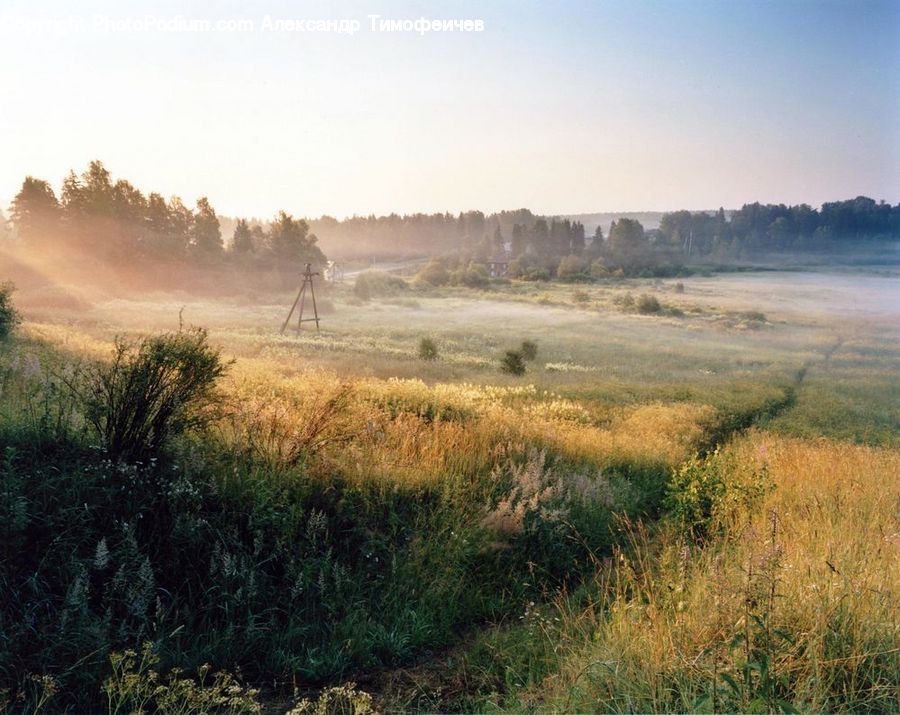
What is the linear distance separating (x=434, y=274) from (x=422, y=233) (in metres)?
0.56

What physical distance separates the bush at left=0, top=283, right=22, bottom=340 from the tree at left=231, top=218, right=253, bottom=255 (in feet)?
6.75

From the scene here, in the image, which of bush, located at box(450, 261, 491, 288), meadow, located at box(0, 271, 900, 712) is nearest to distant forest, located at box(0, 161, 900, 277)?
bush, located at box(450, 261, 491, 288)

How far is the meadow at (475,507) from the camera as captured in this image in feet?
8.44

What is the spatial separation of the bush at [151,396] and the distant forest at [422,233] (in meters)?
2.06

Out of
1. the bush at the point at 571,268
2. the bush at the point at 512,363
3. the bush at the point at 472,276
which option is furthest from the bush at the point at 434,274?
the bush at the point at 571,268

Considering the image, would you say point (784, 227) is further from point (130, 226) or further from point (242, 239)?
point (130, 226)

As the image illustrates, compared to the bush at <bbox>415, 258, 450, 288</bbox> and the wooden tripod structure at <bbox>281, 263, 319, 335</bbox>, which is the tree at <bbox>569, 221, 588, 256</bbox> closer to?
the bush at <bbox>415, 258, 450, 288</bbox>

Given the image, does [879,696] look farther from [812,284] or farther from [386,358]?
[812,284]

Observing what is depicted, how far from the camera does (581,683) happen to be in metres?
2.45

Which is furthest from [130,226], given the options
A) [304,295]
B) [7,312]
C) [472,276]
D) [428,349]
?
[472,276]

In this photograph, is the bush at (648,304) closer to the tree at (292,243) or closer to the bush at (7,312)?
the tree at (292,243)

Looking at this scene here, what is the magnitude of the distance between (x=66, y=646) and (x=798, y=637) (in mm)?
3315

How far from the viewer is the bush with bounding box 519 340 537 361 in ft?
23.7

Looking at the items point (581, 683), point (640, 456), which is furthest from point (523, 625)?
point (640, 456)
